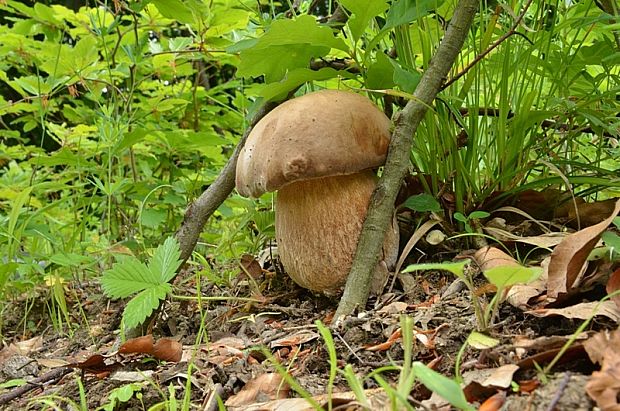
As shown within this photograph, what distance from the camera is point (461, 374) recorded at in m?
0.74

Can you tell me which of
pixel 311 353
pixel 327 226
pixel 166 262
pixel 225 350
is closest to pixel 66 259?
pixel 166 262

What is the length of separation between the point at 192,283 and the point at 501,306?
43.4 inches

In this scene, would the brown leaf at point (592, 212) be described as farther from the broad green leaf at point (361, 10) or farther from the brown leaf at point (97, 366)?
the brown leaf at point (97, 366)

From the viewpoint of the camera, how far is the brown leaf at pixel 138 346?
1096 mm

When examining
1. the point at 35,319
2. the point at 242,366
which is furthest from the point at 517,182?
the point at 35,319

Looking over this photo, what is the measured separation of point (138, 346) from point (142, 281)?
0.14 meters

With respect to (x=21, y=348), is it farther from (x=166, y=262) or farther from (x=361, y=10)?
(x=361, y=10)

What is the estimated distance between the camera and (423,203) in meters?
1.22

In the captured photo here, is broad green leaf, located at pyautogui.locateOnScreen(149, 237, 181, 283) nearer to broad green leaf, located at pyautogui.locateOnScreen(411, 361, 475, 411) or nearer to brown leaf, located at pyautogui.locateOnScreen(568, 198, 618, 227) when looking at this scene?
broad green leaf, located at pyautogui.locateOnScreen(411, 361, 475, 411)

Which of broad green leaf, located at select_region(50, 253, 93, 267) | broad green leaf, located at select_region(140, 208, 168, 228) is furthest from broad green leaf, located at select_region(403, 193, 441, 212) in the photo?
broad green leaf, located at select_region(140, 208, 168, 228)


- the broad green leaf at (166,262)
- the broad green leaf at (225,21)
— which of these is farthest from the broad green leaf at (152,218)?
the broad green leaf at (166,262)

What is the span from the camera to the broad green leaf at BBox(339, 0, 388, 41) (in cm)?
111

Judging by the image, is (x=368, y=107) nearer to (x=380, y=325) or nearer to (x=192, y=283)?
(x=380, y=325)

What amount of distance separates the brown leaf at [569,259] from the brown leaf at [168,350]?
72 cm
